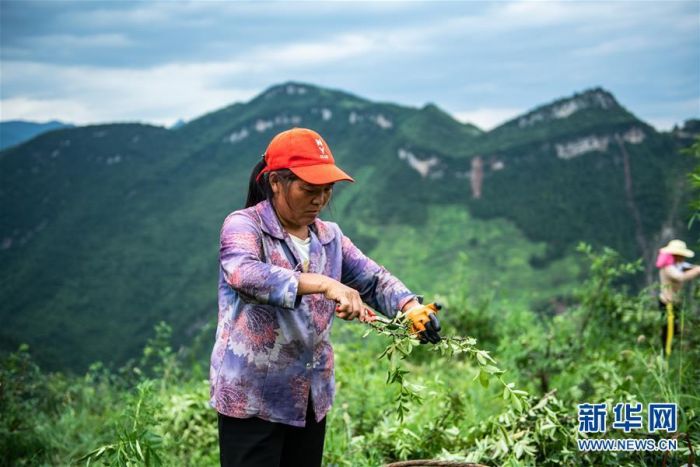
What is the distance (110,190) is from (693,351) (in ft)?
446

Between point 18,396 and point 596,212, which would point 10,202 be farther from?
point 18,396

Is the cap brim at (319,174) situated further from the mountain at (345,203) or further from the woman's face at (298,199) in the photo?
the mountain at (345,203)

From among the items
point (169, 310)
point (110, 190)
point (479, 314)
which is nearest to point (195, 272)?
point (169, 310)

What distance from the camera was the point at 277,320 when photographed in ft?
7.02

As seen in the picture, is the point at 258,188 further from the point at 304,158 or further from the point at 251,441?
the point at 251,441

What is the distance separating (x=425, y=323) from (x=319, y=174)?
0.60 metres

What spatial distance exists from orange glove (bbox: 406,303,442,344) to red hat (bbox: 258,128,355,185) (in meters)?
0.49

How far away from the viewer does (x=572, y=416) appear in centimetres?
323

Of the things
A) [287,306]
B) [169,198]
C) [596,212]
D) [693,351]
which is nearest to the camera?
[287,306]

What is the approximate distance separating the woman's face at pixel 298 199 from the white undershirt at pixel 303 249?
0.06 m

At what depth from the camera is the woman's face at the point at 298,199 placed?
212cm

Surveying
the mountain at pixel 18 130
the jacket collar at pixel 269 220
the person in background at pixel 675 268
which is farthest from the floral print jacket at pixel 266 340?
the mountain at pixel 18 130

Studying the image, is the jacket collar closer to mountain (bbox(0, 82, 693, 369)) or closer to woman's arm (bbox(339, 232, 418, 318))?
woman's arm (bbox(339, 232, 418, 318))

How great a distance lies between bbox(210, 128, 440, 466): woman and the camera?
2.09 meters
